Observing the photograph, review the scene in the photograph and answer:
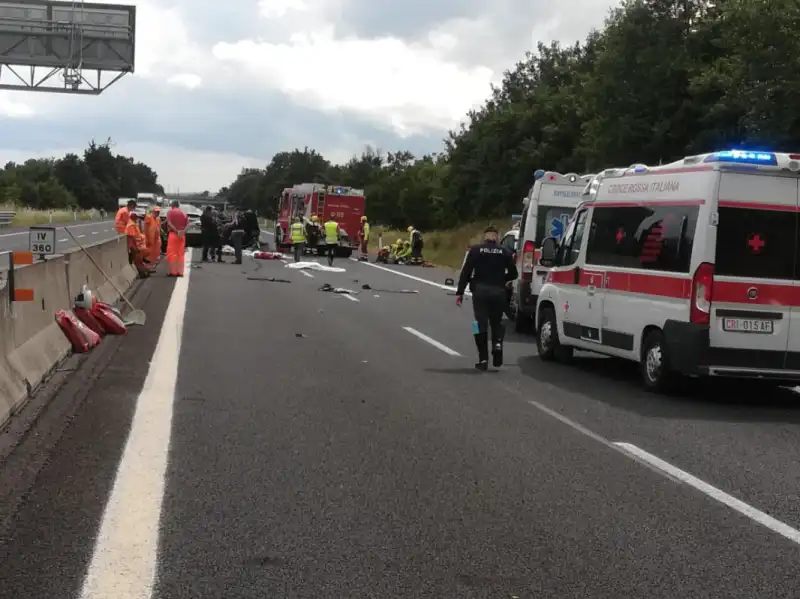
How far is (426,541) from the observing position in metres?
A: 5.58

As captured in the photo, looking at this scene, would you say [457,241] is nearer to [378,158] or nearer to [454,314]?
[454,314]

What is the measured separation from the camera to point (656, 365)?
11.2 m

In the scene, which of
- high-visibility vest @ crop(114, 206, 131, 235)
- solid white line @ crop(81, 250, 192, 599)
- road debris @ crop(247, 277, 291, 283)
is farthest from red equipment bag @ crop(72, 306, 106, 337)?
road debris @ crop(247, 277, 291, 283)

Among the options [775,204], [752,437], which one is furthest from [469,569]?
[775,204]

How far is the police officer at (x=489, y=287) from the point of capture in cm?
1280

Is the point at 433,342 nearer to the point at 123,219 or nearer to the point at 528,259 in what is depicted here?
the point at 528,259

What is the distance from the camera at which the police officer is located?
42.0 feet

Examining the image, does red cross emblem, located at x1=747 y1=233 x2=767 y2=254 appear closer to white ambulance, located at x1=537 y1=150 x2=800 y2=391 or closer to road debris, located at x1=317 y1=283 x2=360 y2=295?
white ambulance, located at x1=537 y1=150 x2=800 y2=391

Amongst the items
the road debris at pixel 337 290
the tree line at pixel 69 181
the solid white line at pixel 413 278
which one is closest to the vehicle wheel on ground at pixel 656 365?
the solid white line at pixel 413 278

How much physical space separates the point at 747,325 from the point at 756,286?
384 millimetres

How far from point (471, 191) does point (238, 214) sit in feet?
142

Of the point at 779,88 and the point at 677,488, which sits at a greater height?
the point at 779,88

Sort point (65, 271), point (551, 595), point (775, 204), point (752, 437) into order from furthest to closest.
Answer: point (65, 271)
point (775, 204)
point (752, 437)
point (551, 595)

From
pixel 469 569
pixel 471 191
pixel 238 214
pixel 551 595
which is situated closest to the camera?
pixel 551 595
